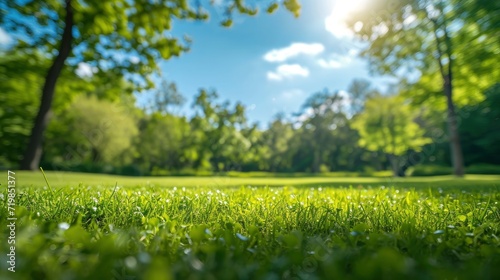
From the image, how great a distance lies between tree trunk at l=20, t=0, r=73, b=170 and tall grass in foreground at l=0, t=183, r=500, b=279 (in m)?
10.4

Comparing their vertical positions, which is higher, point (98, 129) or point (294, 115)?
point (294, 115)

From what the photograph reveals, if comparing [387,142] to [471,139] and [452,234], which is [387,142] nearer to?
[471,139]

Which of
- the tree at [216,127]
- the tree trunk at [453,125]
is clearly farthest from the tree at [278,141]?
the tree trunk at [453,125]

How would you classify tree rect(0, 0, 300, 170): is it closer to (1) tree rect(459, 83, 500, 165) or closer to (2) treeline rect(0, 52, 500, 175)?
(2) treeline rect(0, 52, 500, 175)

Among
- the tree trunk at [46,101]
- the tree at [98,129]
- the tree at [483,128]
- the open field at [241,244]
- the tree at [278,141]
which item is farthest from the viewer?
Result: the tree at [278,141]

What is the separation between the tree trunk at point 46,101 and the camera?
11.4 metres

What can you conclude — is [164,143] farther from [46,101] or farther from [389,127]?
[46,101]

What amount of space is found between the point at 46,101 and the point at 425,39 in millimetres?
18297

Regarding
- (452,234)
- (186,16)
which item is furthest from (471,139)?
(452,234)

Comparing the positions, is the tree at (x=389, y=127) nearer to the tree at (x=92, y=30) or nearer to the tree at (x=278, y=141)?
the tree at (x=278, y=141)

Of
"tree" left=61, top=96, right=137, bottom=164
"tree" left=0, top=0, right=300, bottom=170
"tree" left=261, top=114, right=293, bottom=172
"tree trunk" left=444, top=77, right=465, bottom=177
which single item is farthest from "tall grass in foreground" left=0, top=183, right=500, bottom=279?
"tree" left=261, top=114, right=293, bottom=172

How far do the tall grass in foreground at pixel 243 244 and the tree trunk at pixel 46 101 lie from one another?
10424 mm

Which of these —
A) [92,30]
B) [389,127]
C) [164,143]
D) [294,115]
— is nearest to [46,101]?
[92,30]

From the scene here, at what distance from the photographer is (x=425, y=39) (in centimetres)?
1530
